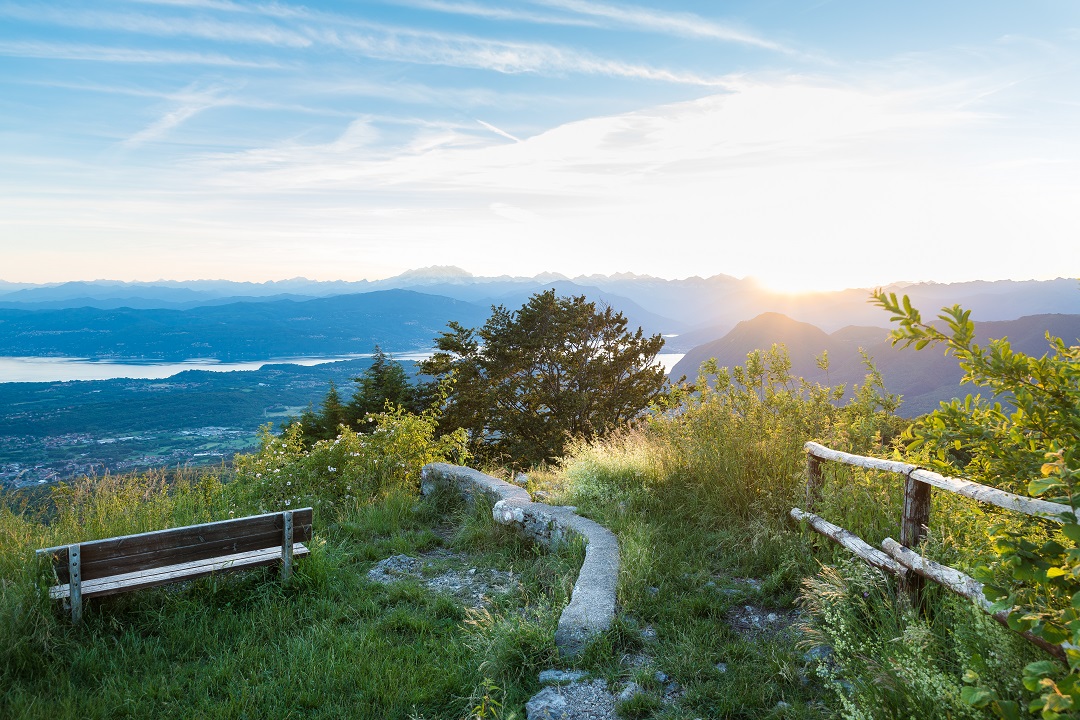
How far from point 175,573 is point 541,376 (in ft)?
76.1

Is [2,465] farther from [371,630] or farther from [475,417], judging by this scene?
[371,630]

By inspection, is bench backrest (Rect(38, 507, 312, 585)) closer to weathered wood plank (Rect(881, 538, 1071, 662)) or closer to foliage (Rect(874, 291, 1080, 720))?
weathered wood plank (Rect(881, 538, 1071, 662))

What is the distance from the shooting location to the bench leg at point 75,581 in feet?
13.2

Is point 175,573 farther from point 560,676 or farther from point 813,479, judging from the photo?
point 813,479

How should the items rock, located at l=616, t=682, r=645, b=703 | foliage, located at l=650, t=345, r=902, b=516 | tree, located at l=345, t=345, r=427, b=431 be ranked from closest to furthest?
rock, located at l=616, t=682, r=645, b=703, foliage, located at l=650, t=345, r=902, b=516, tree, located at l=345, t=345, r=427, b=431

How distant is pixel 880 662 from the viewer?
9.61 ft

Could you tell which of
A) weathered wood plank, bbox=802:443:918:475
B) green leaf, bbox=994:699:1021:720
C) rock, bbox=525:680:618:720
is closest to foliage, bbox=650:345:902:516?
weathered wood plank, bbox=802:443:918:475

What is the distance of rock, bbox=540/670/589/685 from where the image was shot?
11.2 ft

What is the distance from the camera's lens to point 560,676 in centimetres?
347

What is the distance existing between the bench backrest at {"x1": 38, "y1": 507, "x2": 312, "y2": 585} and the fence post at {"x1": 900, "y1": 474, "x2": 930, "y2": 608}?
4.60 metres

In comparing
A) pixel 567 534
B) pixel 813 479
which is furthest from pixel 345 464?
pixel 813 479

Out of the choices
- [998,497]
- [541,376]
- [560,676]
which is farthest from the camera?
[541,376]

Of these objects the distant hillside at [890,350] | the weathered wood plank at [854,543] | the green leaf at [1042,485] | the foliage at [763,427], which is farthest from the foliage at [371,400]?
the green leaf at [1042,485]

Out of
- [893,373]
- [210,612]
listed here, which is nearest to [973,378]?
[210,612]
